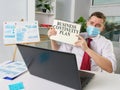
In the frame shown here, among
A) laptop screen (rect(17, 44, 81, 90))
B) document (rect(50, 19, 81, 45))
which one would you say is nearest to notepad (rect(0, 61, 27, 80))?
laptop screen (rect(17, 44, 81, 90))

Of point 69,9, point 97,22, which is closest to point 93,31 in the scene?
point 97,22

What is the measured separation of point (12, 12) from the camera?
9.37 ft

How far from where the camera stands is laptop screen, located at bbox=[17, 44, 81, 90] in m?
0.81

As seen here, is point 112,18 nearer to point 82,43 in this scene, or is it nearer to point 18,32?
point 18,32

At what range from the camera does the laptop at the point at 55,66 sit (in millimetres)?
813

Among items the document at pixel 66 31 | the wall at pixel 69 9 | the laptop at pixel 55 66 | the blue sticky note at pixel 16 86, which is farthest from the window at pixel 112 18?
the blue sticky note at pixel 16 86

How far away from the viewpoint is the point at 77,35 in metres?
1.38

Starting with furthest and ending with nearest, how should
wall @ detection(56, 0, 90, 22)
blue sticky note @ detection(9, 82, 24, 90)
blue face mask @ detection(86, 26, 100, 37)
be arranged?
wall @ detection(56, 0, 90, 22)
blue face mask @ detection(86, 26, 100, 37)
blue sticky note @ detection(9, 82, 24, 90)

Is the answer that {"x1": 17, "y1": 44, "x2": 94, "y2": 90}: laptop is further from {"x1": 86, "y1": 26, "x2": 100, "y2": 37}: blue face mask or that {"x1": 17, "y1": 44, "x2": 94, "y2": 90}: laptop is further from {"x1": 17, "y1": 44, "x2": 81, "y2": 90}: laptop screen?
{"x1": 86, "y1": 26, "x2": 100, "y2": 37}: blue face mask

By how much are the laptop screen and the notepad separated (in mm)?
149

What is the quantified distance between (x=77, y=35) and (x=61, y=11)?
2.46m

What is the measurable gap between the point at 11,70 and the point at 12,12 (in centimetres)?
181

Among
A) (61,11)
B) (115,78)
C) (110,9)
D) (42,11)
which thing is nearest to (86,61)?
(115,78)

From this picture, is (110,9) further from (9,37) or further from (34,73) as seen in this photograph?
(34,73)
